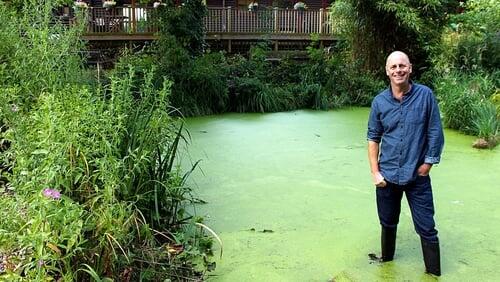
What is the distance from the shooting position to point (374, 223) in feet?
11.2

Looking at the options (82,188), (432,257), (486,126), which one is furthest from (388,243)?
(486,126)

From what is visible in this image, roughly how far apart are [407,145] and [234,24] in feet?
34.8

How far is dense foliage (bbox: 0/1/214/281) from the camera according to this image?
1.84 metres

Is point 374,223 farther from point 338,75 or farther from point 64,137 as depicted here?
point 338,75

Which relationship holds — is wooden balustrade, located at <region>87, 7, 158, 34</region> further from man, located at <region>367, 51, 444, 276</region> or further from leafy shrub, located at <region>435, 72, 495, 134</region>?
man, located at <region>367, 51, 444, 276</region>

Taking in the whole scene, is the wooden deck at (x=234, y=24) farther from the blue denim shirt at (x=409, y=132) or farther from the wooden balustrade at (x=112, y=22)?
the blue denim shirt at (x=409, y=132)

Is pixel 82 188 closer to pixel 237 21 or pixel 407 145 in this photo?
pixel 407 145

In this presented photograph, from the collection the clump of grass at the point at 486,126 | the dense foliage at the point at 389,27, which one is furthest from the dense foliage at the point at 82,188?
the dense foliage at the point at 389,27

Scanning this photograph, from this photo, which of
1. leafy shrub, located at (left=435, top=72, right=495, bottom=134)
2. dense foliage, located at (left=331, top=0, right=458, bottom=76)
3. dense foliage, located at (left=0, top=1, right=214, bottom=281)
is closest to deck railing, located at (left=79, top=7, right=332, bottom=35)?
dense foliage, located at (left=331, top=0, right=458, bottom=76)

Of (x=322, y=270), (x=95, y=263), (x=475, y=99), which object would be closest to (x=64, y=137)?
(x=95, y=263)

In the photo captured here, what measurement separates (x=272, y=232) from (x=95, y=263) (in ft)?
4.45

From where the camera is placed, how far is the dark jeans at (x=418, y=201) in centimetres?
259

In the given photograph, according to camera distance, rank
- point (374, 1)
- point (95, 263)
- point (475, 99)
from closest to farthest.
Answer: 1. point (95, 263)
2. point (475, 99)
3. point (374, 1)

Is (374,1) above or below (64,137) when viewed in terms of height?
above
